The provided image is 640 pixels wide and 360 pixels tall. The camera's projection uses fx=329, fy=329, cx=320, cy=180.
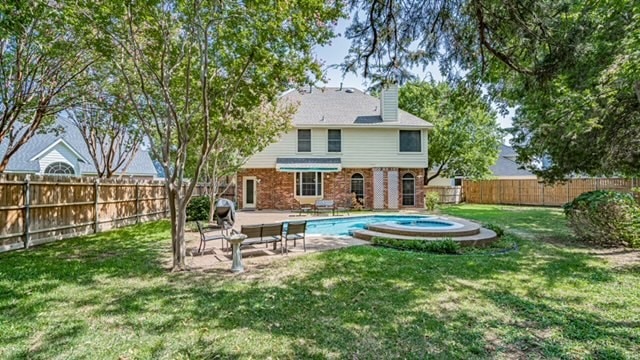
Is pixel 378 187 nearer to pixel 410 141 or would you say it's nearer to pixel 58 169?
pixel 410 141

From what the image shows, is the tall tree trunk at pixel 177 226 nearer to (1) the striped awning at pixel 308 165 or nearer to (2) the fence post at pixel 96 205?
(2) the fence post at pixel 96 205

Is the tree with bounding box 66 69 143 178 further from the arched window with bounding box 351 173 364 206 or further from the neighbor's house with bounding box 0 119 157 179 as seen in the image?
the arched window with bounding box 351 173 364 206

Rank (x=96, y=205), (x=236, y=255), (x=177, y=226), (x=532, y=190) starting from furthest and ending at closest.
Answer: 1. (x=532, y=190)
2. (x=96, y=205)
3. (x=177, y=226)
4. (x=236, y=255)

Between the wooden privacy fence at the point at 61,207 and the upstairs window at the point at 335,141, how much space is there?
40.1 feet

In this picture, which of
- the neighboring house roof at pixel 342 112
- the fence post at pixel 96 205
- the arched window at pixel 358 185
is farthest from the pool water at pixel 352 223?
the fence post at pixel 96 205

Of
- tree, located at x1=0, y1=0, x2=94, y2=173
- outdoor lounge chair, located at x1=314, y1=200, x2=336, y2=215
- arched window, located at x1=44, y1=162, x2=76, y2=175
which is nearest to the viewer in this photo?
tree, located at x1=0, y1=0, x2=94, y2=173

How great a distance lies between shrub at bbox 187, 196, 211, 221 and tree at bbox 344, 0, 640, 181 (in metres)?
12.9

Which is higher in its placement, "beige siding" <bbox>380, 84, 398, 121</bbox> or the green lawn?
"beige siding" <bbox>380, 84, 398, 121</bbox>

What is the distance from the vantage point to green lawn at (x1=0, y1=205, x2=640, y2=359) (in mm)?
4098

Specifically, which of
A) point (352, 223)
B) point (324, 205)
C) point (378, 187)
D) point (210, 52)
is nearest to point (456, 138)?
point (378, 187)

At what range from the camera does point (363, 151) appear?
23391mm

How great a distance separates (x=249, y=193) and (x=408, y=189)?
1160cm

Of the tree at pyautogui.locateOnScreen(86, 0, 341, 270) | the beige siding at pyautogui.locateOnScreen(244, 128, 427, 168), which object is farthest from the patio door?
the tree at pyautogui.locateOnScreen(86, 0, 341, 270)

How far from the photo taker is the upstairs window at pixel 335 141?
23.6 meters
